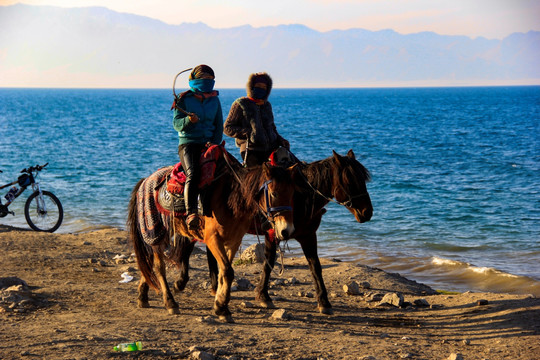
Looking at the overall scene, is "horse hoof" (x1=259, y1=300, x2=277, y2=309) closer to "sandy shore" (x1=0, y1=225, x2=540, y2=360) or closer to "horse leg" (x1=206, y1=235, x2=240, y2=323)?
"sandy shore" (x1=0, y1=225, x2=540, y2=360)

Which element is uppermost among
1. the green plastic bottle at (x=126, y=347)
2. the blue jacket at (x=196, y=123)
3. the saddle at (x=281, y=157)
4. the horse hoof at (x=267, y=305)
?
the blue jacket at (x=196, y=123)

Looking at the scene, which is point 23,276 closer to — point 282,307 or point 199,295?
point 199,295

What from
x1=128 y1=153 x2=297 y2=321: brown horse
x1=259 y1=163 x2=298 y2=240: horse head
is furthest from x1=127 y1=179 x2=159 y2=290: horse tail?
x1=259 y1=163 x2=298 y2=240: horse head

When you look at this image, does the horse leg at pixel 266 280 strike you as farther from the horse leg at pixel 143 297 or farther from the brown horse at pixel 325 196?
the horse leg at pixel 143 297

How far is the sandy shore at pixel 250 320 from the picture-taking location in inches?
270

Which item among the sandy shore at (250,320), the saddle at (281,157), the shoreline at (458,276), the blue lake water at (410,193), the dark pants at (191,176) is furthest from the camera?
the blue lake water at (410,193)

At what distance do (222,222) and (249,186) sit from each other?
2.06ft

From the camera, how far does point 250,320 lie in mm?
8258

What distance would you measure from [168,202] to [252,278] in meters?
3.02

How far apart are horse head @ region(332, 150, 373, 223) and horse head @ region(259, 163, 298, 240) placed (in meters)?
1.20

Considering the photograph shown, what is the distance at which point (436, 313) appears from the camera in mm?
9023

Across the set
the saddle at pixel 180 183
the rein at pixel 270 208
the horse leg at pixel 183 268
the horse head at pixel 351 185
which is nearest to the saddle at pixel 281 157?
the horse head at pixel 351 185

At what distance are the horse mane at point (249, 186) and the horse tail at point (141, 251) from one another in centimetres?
176

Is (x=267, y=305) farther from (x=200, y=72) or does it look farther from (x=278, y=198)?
(x=200, y=72)
